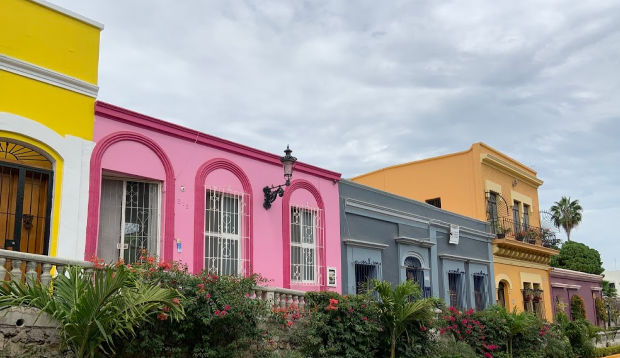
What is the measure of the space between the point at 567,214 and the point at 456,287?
35.7 meters

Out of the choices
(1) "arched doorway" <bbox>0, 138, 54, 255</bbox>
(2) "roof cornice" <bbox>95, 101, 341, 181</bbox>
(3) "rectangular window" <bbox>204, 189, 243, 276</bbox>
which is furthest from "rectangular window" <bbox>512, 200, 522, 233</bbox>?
(1) "arched doorway" <bbox>0, 138, 54, 255</bbox>

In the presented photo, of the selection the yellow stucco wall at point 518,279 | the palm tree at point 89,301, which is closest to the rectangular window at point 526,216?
the yellow stucco wall at point 518,279

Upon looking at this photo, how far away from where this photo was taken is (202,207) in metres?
12.1

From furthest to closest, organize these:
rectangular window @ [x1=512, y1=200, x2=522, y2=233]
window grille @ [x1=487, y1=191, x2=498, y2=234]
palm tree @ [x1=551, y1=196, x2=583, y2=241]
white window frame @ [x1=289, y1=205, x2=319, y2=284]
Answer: palm tree @ [x1=551, y1=196, x2=583, y2=241] → rectangular window @ [x1=512, y1=200, x2=522, y2=233] → window grille @ [x1=487, y1=191, x2=498, y2=234] → white window frame @ [x1=289, y1=205, x2=319, y2=284]

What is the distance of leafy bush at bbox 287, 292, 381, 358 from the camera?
36.1 ft

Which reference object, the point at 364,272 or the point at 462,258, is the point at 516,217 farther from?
the point at 364,272

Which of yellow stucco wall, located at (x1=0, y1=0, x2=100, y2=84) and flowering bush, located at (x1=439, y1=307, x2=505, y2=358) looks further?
flowering bush, located at (x1=439, y1=307, x2=505, y2=358)

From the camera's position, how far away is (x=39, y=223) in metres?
9.81

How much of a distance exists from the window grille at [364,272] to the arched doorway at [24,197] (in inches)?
308

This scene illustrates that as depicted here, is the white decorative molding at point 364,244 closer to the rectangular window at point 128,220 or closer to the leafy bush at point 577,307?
the rectangular window at point 128,220

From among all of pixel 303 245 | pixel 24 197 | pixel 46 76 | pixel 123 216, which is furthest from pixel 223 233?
pixel 46 76

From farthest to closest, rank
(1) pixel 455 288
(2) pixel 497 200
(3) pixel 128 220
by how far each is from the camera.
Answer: (2) pixel 497 200 < (1) pixel 455 288 < (3) pixel 128 220

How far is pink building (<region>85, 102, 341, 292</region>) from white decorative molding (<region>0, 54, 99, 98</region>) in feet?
1.18

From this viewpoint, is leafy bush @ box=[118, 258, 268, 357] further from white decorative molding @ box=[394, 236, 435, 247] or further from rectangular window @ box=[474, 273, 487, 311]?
rectangular window @ box=[474, 273, 487, 311]
